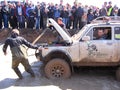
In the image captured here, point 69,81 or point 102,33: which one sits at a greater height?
point 102,33

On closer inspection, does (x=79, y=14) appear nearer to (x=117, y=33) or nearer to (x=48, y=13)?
(x=48, y=13)

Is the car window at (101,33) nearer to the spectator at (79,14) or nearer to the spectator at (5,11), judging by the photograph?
the spectator at (79,14)

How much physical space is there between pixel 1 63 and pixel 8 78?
87.0 inches

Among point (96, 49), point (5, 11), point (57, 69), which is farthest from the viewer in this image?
point (5, 11)

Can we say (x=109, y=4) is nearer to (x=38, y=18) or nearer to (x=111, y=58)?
(x=38, y=18)

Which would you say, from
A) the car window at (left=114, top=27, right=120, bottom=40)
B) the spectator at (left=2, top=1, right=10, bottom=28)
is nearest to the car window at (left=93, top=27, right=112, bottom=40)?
the car window at (left=114, top=27, right=120, bottom=40)

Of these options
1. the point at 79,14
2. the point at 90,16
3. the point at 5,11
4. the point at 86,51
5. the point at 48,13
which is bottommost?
the point at 86,51

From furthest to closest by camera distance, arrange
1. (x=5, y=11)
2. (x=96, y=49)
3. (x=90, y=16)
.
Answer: (x=5, y=11) < (x=90, y=16) < (x=96, y=49)

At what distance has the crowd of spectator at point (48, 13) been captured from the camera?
59.3 ft

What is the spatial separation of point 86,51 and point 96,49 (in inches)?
13.2

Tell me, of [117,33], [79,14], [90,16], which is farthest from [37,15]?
[117,33]

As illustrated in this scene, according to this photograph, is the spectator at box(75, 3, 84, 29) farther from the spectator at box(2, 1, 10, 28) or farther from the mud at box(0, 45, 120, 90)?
the mud at box(0, 45, 120, 90)

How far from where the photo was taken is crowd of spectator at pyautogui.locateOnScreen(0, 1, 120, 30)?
18.1 meters

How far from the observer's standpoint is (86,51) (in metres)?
10.7
